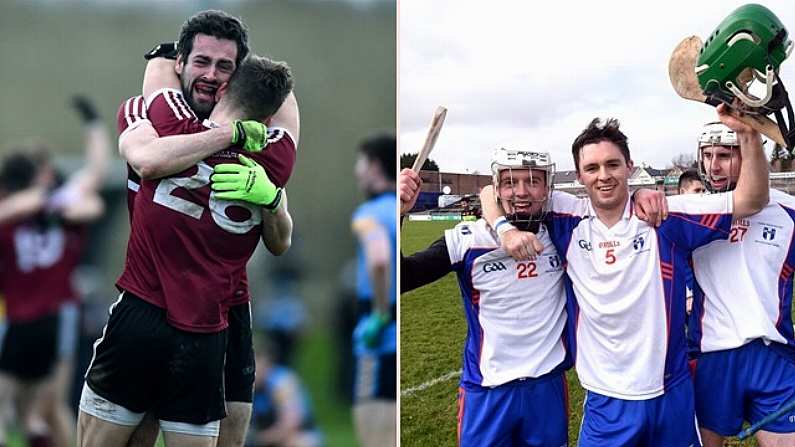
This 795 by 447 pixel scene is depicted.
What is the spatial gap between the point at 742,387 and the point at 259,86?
78.0 inches

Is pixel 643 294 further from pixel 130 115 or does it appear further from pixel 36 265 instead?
pixel 36 265

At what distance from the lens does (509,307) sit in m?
2.28

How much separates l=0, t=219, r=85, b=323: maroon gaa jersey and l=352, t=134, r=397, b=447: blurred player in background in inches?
39.0

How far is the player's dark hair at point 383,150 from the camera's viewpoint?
7.85ft

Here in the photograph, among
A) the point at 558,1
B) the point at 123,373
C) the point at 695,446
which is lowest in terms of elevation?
the point at 695,446

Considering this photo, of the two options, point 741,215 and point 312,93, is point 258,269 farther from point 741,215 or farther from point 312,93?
point 741,215

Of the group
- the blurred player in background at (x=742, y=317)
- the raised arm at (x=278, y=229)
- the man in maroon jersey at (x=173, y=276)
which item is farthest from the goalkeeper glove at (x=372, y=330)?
the blurred player in background at (x=742, y=317)

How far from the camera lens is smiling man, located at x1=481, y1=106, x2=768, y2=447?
211 centimetres

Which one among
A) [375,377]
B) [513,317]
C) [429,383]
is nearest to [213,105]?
[375,377]

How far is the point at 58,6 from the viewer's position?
218cm

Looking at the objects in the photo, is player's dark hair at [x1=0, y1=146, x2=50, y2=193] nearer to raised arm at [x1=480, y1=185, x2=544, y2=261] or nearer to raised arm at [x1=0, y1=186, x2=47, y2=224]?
raised arm at [x1=0, y1=186, x2=47, y2=224]

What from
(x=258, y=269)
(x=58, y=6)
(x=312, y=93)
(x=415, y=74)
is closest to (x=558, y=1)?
(x=415, y=74)

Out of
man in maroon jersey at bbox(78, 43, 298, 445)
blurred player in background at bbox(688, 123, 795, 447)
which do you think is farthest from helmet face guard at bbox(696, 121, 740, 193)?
man in maroon jersey at bbox(78, 43, 298, 445)

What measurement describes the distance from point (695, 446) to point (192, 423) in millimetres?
1690
